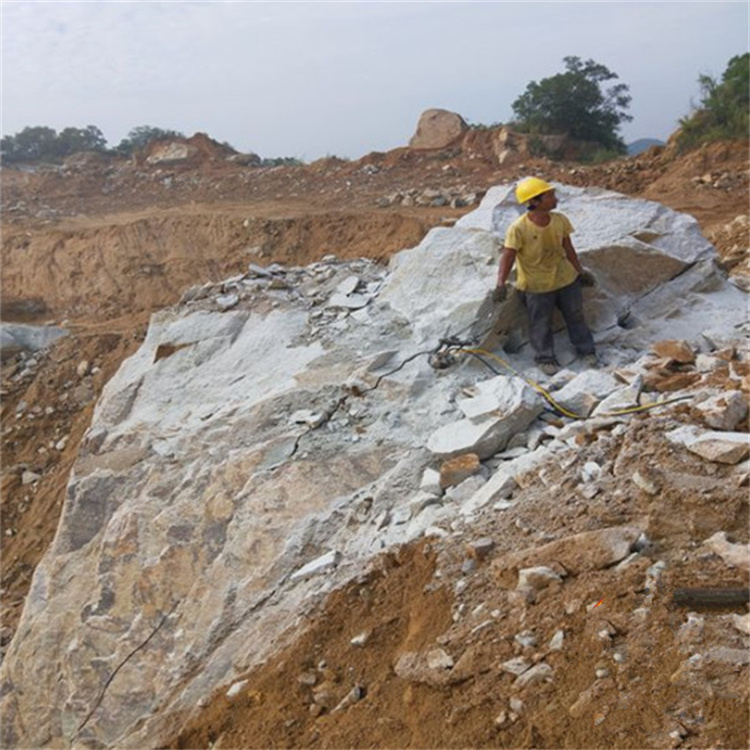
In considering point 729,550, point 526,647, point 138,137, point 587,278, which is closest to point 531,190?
point 587,278

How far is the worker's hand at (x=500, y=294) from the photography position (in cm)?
500

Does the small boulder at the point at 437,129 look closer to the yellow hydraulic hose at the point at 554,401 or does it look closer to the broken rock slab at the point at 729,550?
the yellow hydraulic hose at the point at 554,401

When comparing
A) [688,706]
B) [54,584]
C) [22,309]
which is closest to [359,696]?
[688,706]

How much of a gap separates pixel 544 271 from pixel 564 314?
357 mm

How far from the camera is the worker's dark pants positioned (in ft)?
16.4

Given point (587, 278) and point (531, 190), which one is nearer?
point (531, 190)

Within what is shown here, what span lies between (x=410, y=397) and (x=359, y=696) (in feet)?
6.92

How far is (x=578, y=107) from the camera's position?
16.7 meters

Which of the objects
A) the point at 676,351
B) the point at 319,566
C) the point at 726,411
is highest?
the point at 676,351

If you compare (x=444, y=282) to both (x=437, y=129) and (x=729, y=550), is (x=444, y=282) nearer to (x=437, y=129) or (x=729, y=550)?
(x=729, y=550)

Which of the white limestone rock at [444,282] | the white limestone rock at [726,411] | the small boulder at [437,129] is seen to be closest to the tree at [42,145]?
the small boulder at [437,129]

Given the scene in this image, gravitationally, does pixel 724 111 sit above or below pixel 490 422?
above

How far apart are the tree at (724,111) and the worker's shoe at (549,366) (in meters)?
10.1

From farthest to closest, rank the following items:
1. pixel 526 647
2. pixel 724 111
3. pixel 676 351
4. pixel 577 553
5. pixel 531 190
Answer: pixel 724 111 < pixel 531 190 < pixel 676 351 < pixel 577 553 < pixel 526 647
